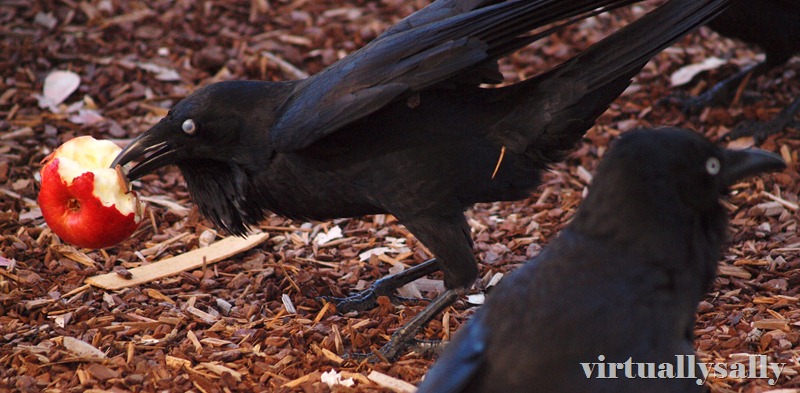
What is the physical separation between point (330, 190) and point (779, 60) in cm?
374

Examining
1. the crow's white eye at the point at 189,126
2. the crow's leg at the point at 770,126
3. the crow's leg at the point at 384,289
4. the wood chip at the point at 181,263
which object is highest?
the crow's white eye at the point at 189,126

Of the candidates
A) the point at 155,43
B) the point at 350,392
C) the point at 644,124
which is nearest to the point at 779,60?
the point at 644,124

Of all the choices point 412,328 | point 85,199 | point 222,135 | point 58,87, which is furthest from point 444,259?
point 58,87

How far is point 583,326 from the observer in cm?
286

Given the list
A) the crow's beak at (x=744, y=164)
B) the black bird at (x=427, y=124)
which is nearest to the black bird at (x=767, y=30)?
the black bird at (x=427, y=124)

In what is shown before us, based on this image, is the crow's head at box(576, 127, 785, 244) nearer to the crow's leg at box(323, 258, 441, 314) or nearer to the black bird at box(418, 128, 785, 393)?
the black bird at box(418, 128, 785, 393)

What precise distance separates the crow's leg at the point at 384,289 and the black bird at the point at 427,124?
51cm

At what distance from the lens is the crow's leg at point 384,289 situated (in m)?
4.68

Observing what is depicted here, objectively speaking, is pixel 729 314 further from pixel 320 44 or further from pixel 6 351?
pixel 320 44

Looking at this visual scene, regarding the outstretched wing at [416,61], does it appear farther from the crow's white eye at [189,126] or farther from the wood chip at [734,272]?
the wood chip at [734,272]

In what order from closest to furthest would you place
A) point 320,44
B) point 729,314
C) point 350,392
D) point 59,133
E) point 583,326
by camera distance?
1. point 583,326
2. point 350,392
3. point 729,314
4. point 59,133
5. point 320,44

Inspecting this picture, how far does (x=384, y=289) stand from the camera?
15.6 feet

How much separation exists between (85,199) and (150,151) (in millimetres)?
372

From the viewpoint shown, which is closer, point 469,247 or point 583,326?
point 583,326
